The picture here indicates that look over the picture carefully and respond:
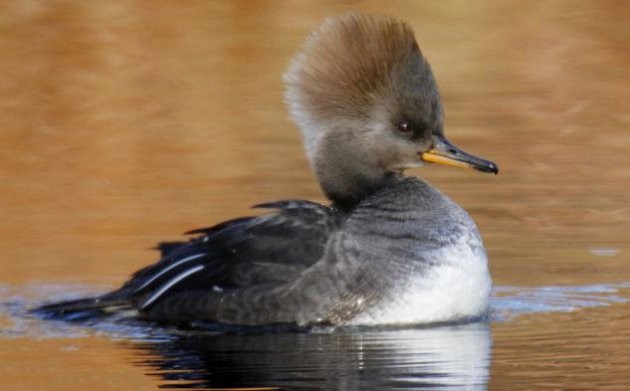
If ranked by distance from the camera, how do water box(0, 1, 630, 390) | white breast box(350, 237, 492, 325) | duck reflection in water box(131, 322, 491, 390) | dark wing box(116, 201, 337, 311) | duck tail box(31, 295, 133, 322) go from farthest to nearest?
1. duck tail box(31, 295, 133, 322)
2. dark wing box(116, 201, 337, 311)
3. white breast box(350, 237, 492, 325)
4. water box(0, 1, 630, 390)
5. duck reflection in water box(131, 322, 491, 390)

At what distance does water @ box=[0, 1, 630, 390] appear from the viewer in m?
7.88

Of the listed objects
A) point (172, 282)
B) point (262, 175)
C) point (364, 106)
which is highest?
point (364, 106)

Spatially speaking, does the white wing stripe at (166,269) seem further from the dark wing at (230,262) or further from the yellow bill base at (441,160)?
the yellow bill base at (441,160)

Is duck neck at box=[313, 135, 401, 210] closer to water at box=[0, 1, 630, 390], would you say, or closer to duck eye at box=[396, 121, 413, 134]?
duck eye at box=[396, 121, 413, 134]

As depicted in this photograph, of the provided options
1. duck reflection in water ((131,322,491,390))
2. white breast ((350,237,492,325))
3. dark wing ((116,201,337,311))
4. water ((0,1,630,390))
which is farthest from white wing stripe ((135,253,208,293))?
white breast ((350,237,492,325))

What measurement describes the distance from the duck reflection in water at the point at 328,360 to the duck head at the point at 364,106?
1071 mm

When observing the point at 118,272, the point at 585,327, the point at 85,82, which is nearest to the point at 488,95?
the point at 85,82

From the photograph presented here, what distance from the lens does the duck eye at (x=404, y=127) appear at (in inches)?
360

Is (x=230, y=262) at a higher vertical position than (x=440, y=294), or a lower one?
higher

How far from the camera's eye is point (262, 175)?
12.6 meters

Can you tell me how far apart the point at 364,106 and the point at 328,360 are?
5.72 ft

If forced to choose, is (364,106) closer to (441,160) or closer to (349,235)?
(441,160)

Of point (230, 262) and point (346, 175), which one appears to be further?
point (346, 175)

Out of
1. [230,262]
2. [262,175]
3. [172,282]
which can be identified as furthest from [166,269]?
[262,175]
